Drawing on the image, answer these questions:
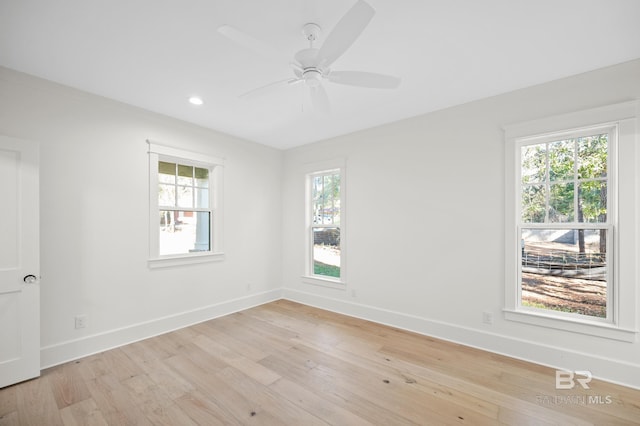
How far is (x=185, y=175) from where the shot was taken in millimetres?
3773

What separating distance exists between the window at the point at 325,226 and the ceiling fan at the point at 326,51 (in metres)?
2.27

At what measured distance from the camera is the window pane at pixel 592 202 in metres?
2.47

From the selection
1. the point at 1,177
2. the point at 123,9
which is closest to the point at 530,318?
the point at 123,9

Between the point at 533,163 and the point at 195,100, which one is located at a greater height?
the point at 195,100

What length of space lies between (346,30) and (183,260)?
3270mm

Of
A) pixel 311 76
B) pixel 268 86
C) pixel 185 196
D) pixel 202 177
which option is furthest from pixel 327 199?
pixel 311 76

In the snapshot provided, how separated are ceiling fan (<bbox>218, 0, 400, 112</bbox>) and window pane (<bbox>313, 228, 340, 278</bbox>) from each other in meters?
2.61

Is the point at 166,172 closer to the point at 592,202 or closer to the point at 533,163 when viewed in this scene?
the point at 533,163

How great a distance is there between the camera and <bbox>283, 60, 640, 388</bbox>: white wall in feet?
8.11

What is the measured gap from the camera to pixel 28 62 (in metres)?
2.31

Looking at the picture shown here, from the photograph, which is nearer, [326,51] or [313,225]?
[326,51]

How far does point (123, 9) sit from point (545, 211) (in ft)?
12.5

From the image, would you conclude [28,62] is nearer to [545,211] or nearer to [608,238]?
[545,211]

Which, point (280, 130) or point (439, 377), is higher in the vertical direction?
point (280, 130)
